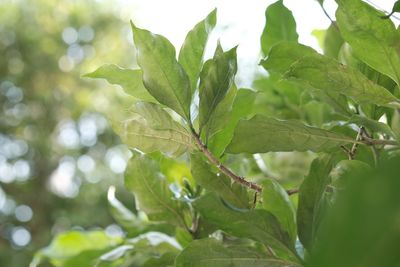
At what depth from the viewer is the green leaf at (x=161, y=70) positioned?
385 mm

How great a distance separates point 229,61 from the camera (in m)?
0.38

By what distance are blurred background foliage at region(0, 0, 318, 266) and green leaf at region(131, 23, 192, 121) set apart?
5.17 metres

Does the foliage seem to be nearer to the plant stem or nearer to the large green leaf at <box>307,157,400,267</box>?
the plant stem

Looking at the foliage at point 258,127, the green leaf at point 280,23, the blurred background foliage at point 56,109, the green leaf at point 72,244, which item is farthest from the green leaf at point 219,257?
the blurred background foliage at point 56,109

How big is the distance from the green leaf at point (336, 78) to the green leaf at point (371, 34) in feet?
0.04

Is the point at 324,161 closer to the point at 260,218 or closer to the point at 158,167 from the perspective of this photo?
the point at 260,218

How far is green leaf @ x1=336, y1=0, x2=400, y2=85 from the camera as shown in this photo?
0.36 m

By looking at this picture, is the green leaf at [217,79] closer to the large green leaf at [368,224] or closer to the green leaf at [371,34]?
the green leaf at [371,34]

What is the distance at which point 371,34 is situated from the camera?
1.20ft

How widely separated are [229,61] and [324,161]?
94 millimetres

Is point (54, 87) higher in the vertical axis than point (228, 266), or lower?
lower

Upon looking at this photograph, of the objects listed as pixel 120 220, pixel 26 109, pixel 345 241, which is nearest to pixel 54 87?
pixel 26 109

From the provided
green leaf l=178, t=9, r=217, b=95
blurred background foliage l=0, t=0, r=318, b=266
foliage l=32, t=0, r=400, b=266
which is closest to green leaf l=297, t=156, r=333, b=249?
foliage l=32, t=0, r=400, b=266

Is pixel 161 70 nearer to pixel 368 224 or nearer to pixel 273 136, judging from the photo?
pixel 273 136
